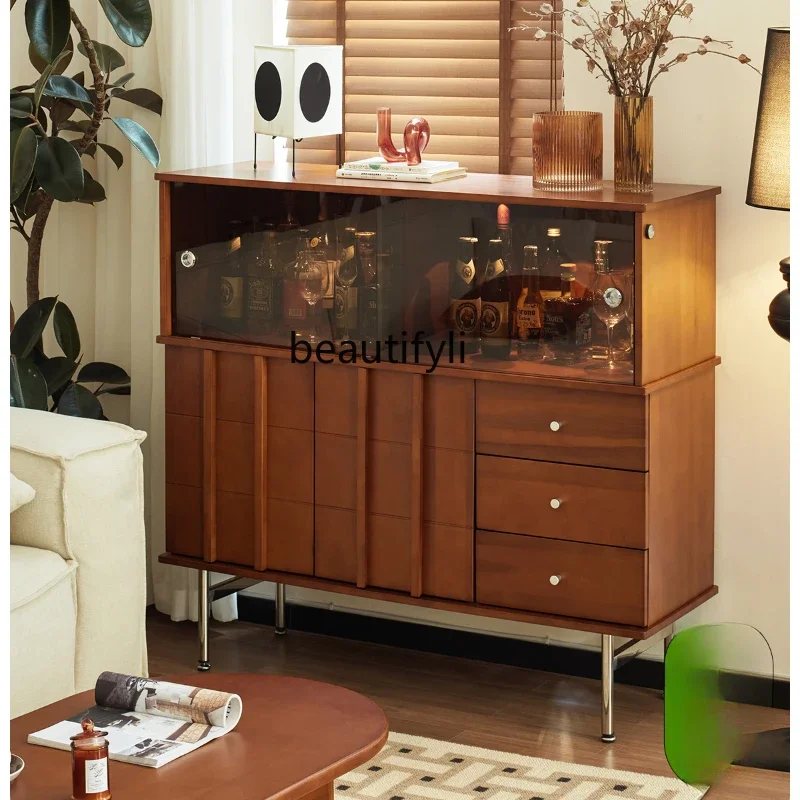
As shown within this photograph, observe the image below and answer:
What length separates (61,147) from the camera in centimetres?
342

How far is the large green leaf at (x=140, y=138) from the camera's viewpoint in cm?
346

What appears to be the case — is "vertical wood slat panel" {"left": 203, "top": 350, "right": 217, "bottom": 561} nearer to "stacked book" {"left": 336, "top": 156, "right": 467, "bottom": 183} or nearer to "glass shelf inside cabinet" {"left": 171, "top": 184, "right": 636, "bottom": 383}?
"glass shelf inside cabinet" {"left": 171, "top": 184, "right": 636, "bottom": 383}

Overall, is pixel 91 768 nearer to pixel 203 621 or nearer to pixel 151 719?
pixel 151 719

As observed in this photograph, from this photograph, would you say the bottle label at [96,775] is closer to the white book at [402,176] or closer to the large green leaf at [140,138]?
the white book at [402,176]

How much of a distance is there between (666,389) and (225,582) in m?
1.35

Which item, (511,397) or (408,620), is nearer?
(511,397)

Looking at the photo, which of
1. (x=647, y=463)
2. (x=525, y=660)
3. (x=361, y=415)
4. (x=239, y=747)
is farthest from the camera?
(x=525, y=660)

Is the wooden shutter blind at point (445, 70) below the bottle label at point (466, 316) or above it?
above

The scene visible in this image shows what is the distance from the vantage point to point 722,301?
3.14 meters

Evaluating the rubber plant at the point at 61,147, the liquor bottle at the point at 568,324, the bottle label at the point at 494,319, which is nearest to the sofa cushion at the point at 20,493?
the rubber plant at the point at 61,147

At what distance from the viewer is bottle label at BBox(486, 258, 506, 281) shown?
2.99m

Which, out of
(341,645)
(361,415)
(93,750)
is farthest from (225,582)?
(93,750)

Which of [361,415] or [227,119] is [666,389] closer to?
[361,415]

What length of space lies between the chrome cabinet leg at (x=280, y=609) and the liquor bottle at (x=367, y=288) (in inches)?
37.3
